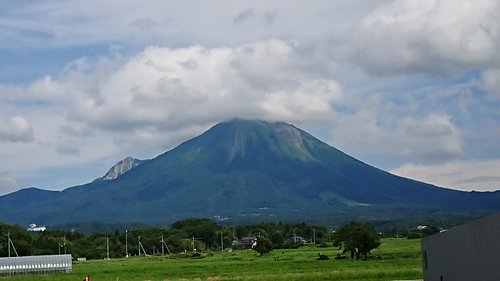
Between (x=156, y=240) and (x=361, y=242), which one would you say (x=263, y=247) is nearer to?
(x=361, y=242)

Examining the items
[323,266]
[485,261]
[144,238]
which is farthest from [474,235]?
[144,238]

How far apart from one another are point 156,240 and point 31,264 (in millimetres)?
51532

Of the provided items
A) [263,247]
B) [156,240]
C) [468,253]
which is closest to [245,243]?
[156,240]

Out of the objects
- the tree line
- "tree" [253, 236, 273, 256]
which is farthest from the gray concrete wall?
"tree" [253, 236, 273, 256]

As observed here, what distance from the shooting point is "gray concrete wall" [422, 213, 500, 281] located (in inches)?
826

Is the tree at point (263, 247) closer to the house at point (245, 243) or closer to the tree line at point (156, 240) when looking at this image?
the tree line at point (156, 240)

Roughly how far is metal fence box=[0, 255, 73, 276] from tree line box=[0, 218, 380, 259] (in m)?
24.4

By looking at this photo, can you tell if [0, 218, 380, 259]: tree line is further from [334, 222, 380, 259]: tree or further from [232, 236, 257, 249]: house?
[334, 222, 380, 259]: tree

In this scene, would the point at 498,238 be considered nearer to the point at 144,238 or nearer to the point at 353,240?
the point at 353,240

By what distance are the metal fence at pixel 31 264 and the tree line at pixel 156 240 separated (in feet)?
79.9

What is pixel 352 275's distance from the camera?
164ft

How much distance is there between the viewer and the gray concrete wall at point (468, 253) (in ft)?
68.8

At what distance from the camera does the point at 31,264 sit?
94625 mm

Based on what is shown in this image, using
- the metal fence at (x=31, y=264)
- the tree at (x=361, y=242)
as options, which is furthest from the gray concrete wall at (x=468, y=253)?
the metal fence at (x=31, y=264)
